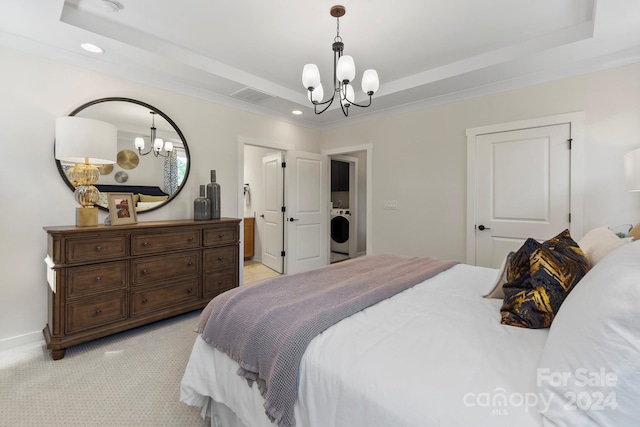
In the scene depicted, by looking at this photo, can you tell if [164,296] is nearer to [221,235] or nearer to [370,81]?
[221,235]

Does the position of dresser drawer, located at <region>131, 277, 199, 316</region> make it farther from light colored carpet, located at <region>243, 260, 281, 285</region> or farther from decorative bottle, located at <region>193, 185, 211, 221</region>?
light colored carpet, located at <region>243, 260, 281, 285</region>

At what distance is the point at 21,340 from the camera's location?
2.38 m

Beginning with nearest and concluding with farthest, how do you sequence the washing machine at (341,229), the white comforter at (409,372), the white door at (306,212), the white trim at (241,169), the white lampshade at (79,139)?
the white comforter at (409,372)
the white lampshade at (79,139)
the white trim at (241,169)
the white door at (306,212)
the washing machine at (341,229)

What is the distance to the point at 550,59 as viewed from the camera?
8.57ft

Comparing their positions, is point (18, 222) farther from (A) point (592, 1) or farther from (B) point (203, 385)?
(A) point (592, 1)

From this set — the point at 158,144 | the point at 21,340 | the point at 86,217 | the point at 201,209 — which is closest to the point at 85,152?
the point at 86,217

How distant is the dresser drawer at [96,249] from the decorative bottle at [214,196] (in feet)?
3.11

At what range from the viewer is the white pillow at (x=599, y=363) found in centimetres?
65

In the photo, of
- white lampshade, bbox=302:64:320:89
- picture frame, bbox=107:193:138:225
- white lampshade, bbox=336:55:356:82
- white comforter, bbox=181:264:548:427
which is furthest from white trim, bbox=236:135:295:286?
white comforter, bbox=181:264:548:427

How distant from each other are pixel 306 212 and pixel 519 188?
2.81 metres

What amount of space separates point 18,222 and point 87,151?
0.83 metres

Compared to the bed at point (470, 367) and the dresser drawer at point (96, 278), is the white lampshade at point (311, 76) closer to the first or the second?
the bed at point (470, 367)

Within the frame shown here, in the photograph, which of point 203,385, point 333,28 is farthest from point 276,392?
point 333,28

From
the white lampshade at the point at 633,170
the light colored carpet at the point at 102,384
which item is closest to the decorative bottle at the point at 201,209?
the light colored carpet at the point at 102,384
